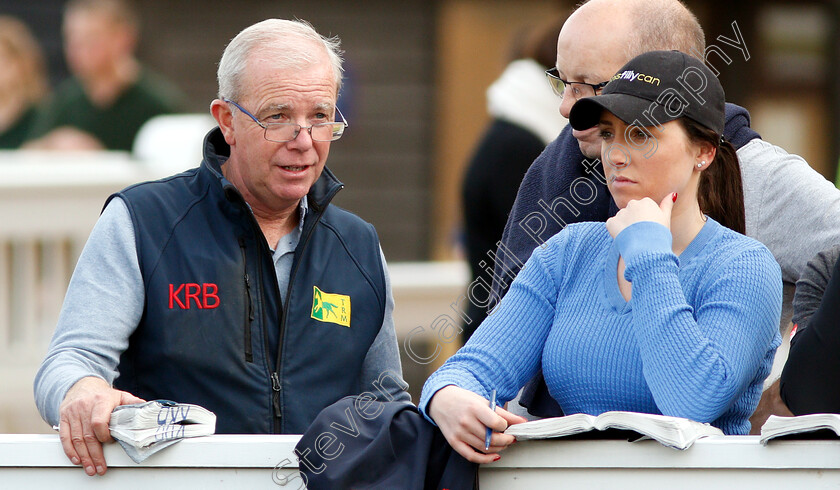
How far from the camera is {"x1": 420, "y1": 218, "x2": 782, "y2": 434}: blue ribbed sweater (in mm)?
2166

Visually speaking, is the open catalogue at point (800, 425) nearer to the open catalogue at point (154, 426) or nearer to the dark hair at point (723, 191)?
the dark hair at point (723, 191)

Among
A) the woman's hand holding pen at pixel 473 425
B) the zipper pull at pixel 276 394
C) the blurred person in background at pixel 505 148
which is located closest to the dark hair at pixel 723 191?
the woman's hand holding pen at pixel 473 425

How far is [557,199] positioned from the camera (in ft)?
9.71

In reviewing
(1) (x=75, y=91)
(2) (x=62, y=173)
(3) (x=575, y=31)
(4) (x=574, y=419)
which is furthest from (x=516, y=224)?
(1) (x=75, y=91)

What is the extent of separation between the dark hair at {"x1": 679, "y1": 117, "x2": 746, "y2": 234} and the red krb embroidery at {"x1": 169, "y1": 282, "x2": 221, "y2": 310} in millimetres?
1116

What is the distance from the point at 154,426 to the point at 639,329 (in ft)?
3.03

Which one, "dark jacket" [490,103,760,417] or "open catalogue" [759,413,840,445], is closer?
"open catalogue" [759,413,840,445]

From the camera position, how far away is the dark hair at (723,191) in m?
2.49

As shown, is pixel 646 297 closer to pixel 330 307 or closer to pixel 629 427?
pixel 629 427

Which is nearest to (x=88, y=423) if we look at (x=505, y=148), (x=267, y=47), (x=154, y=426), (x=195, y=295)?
(x=154, y=426)

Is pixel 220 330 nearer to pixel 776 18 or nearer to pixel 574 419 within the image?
pixel 574 419

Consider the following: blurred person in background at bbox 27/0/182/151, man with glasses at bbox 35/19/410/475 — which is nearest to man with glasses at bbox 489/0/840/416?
man with glasses at bbox 35/19/410/475

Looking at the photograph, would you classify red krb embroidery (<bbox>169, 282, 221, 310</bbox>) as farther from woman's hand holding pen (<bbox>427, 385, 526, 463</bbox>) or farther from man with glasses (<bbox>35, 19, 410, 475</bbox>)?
woman's hand holding pen (<bbox>427, 385, 526, 463</bbox>)

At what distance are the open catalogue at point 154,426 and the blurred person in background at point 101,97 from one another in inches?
195
